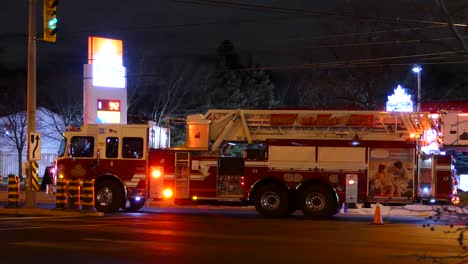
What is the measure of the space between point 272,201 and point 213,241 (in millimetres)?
6737

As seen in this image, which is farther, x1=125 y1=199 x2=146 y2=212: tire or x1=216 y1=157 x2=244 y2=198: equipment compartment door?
x1=125 y1=199 x2=146 y2=212: tire

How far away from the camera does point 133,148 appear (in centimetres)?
2100

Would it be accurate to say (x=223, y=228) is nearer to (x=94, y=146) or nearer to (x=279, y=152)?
(x=279, y=152)

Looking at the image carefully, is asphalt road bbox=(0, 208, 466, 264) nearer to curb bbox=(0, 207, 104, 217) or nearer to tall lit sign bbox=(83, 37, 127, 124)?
curb bbox=(0, 207, 104, 217)

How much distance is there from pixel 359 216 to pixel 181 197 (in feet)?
19.5

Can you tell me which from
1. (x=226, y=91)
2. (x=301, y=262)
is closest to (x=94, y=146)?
(x=301, y=262)

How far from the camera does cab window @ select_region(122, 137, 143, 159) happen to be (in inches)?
822

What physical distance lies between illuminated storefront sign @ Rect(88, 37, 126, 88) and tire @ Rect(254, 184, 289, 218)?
17716 mm

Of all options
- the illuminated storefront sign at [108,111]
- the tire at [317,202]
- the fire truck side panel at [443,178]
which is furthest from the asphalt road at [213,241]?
the illuminated storefront sign at [108,111]

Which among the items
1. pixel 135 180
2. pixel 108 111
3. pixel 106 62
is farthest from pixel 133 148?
pixel 106 62

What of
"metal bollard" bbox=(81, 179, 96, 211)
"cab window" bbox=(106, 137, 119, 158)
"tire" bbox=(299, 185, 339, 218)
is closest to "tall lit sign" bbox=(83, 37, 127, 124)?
"cab window" bbox=(106, 137, 119, 158)

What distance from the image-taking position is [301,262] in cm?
1034

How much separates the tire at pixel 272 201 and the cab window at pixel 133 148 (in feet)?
14.0

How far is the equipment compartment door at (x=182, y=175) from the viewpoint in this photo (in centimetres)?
2017
